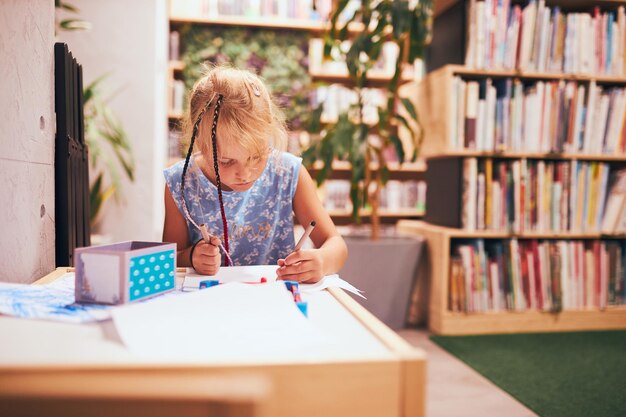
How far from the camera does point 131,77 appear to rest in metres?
3.02

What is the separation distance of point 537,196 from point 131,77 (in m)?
2.31

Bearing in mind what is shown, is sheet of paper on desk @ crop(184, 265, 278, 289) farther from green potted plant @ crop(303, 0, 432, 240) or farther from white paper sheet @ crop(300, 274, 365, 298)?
green potted plant @ crop(303, 0, 432, 240)

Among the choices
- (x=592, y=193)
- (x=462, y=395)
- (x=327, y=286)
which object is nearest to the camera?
(x=327, y=286)

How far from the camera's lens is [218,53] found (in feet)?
12.6

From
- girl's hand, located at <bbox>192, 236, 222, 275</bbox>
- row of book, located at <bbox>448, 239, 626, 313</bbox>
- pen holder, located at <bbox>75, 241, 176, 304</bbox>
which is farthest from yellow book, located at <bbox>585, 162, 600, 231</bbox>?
pen holder, located at <bbox>75, 241, 176, 304</bbox>

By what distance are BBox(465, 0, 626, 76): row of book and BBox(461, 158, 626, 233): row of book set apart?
1.58 feet

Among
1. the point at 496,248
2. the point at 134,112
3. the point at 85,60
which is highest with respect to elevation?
the point at 85,60

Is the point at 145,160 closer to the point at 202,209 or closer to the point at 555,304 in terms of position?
the point at 202,209

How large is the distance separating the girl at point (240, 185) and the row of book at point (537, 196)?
1.37 m

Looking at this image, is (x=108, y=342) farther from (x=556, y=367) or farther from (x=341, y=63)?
(x=341, y=63)

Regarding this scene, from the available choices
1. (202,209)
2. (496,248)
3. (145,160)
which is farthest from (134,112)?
(496,248)

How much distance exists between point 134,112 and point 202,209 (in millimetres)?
1939

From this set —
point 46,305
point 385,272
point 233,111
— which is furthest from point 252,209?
point 385,272

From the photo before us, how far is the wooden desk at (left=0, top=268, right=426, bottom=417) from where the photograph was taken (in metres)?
0.45
